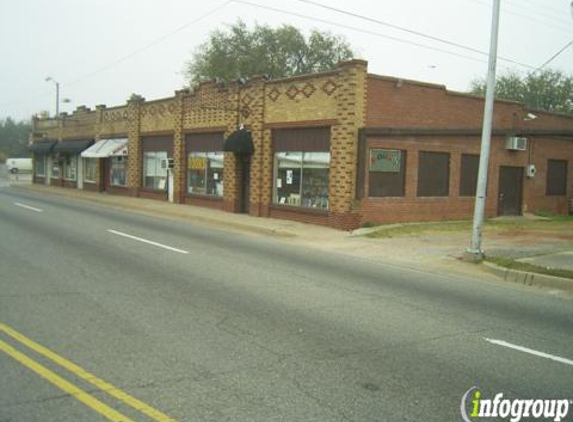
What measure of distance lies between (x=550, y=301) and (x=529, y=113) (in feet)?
67.2

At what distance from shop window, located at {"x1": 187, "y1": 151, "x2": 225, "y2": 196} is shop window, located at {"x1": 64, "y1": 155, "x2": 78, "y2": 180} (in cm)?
1731

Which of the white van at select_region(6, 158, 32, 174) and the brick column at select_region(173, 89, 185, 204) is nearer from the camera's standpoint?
the brick column at select_region(173, 89, 185, 204)

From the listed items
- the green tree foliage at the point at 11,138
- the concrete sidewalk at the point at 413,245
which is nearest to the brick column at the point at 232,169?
the concrete sidewalk at the point at 413,245

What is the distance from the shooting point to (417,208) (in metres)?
21.7

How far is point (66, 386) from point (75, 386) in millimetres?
75

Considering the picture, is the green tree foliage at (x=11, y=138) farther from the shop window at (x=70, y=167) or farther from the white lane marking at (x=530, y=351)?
the white lane marking at (x=530, y=351)

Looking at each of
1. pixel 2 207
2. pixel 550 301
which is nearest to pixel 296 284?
pixel 550 301

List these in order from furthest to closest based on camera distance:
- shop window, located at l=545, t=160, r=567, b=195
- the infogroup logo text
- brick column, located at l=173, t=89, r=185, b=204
Answer: shop window, located at l=545, t=160, r=567, b=195
brick column, located at l=173, t=89, r=185, b=204
the infogroup logo text

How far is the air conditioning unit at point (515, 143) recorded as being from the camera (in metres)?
25.1

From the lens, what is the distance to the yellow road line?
453 centimetres

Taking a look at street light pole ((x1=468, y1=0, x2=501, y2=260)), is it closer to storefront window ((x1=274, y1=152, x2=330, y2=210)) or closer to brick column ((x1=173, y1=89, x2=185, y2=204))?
storefront window ((x1=274, y1=152, x2=330, y2=210))

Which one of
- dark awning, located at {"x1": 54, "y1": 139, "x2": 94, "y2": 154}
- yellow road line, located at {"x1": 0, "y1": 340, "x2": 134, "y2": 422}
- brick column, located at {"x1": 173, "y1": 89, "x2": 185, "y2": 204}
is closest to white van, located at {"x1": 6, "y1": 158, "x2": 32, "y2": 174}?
dark awning, located at {"x1": 54, "y1": 139, "x2": 94, "y2": 154}

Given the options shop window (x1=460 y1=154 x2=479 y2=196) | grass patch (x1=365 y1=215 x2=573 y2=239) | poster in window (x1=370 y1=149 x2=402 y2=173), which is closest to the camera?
grass patch (x1=365 y1=215 x2=573 y2=239)

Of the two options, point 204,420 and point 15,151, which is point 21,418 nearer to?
point 204,420
